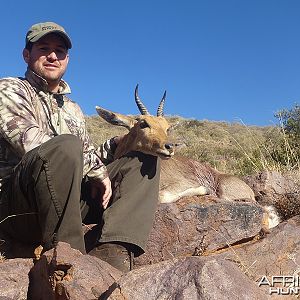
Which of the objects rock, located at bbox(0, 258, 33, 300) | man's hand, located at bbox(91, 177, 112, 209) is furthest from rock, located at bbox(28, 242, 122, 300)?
man's hand, located at bbox(91, 177, 112, 209)

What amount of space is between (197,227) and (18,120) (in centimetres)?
190

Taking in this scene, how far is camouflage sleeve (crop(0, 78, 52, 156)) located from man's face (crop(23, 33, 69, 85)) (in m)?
0.36

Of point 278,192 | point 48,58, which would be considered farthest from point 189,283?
point 278,192

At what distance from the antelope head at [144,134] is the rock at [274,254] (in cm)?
198

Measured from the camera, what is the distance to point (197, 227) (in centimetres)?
485

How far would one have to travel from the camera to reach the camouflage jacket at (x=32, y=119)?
407cm

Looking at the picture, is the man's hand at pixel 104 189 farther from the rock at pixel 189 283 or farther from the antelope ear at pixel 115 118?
the antelope ear at pixel 115 118

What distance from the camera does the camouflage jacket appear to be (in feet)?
13.3

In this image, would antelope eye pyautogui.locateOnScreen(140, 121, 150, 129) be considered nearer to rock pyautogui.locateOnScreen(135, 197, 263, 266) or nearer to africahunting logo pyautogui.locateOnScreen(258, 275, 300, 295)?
rock pyautogui.locateOnScreen(135, 197, 263, 266)

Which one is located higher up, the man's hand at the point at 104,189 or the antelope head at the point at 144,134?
the antelope head at the point at 144,134

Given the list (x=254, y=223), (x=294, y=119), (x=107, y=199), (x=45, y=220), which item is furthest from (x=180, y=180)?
(x=294, y=119)

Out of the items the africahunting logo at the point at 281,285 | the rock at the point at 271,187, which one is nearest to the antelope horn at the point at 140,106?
the rock at the point at 271,187

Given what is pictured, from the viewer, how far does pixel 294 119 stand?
1811 centimetres

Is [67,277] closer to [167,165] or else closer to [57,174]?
[57,174]
